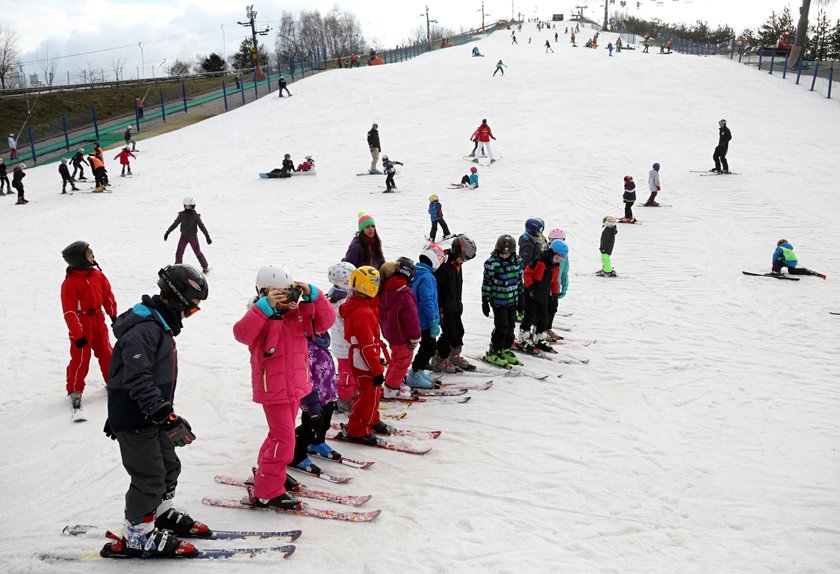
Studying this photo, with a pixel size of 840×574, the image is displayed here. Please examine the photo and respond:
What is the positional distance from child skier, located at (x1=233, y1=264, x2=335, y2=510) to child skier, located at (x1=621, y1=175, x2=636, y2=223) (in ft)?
43.4

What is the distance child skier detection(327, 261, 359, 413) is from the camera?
5652mm

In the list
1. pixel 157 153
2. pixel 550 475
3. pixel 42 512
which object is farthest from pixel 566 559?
pixel 157 153

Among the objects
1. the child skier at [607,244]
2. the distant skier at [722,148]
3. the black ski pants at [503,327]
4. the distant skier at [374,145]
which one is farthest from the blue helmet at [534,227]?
the distant skier at [722,148]

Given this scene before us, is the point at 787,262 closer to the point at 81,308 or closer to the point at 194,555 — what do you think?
the point at 194,555

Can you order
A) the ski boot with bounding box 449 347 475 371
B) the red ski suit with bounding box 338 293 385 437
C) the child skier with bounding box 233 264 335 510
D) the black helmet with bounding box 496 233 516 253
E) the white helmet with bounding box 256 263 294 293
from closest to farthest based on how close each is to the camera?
the child skier with bounding box 233 264 335 510, the white helmet with bounding box 256 263 294 293, the red ski suit with bounding box 338 293 385 437, the black helmet with bounding box 496 233 516 253, the ski boot with bounding box 449 347 475 371

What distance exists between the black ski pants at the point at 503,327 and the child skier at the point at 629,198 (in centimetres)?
954

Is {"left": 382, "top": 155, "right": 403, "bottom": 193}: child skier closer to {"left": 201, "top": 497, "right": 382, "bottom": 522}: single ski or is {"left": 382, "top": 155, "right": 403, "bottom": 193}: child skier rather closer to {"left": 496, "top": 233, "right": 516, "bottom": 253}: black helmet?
{"left": 496, "top": 233, "right": 516, "bottom": 253}: black helmet

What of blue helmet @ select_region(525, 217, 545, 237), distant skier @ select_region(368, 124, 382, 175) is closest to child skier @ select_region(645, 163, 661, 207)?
distant skier @ select_region(368, 124, 382, 175)

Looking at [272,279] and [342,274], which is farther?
[342,274]

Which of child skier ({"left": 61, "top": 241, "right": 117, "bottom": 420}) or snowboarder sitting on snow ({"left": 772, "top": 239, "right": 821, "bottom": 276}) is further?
snowboarder sitting on snow ({"left": 772, "top": 239, "right": 821, "bottom": 276})

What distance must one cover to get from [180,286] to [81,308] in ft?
12.0

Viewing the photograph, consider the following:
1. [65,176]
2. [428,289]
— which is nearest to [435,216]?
[428,289]

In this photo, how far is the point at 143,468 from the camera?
392cm

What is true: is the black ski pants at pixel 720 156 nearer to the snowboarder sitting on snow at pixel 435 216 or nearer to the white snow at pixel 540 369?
the white snow at pixel 540 369
